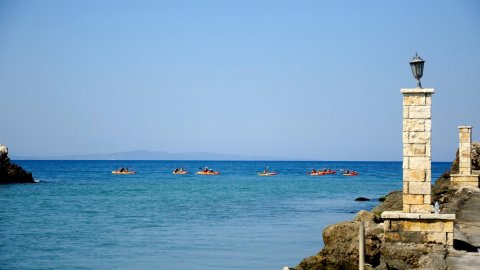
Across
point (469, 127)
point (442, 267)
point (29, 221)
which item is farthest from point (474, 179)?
point (29, 221)

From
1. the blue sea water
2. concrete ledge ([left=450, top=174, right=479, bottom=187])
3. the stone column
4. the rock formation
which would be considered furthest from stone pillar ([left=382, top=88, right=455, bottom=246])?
the rock formation

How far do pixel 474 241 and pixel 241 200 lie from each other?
34.5 m

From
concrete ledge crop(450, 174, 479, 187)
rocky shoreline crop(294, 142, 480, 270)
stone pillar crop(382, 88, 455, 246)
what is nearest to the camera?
rocky shoreline crop(294, 142, 480, 270)

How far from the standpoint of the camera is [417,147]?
12.7 metres

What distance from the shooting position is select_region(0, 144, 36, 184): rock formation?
69.6 meters

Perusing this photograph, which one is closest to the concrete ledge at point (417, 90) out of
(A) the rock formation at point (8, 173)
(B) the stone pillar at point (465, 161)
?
(B) the stone pillar at point (465, 161)

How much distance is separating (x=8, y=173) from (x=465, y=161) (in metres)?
56.6

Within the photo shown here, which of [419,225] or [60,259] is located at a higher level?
[419,225]

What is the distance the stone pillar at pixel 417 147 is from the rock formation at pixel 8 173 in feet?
205

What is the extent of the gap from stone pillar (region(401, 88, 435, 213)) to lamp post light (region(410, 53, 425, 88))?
322mm

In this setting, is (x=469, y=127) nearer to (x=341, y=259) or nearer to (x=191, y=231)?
(x=191, y=231)

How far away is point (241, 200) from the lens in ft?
156

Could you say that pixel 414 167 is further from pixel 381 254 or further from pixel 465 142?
pixel 465 142

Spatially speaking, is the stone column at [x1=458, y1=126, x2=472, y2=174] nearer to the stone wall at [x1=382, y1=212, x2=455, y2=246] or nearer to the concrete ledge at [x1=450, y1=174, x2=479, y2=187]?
the concrete ledge at [x1=450, y1=174, x2=479, y2=187]
